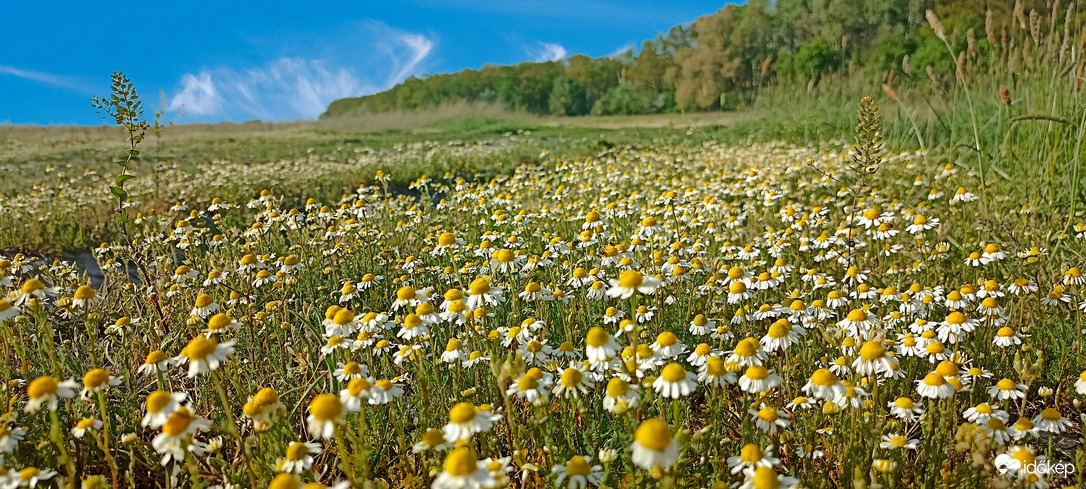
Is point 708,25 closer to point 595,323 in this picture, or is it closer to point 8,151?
point 8,151

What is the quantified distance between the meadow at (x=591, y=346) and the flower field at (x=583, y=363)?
17 mm

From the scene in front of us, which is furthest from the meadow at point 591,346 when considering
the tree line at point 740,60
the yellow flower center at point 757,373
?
the tree line at point 740,60

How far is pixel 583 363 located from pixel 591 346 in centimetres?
34

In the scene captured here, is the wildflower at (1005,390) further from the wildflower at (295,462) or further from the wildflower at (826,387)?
the wildflower at (295,462)

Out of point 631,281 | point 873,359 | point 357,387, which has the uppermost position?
point 631,281

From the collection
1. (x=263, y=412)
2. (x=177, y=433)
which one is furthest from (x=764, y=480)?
(x=177, y=433)

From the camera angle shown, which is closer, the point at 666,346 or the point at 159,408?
the point at 159,408

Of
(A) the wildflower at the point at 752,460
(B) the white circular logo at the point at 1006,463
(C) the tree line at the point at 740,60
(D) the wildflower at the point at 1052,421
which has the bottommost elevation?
(D) the wildflower at the point at 1052,421

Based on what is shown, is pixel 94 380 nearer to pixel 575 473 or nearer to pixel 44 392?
pixel 44 392

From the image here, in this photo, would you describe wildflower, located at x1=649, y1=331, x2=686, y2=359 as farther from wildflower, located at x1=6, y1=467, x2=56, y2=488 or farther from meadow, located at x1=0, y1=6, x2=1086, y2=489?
wildflower, located at x1=6, y1=467, x2=56, y2=488

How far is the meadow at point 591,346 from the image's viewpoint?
5.74 ft

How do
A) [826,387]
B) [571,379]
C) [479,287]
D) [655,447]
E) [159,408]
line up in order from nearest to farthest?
[655,447] → [159,408] → [571,379] → [826,387] → [479,287]

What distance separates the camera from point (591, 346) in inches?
70.1

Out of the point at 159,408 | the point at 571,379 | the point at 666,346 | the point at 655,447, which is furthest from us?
the point at 666,346
